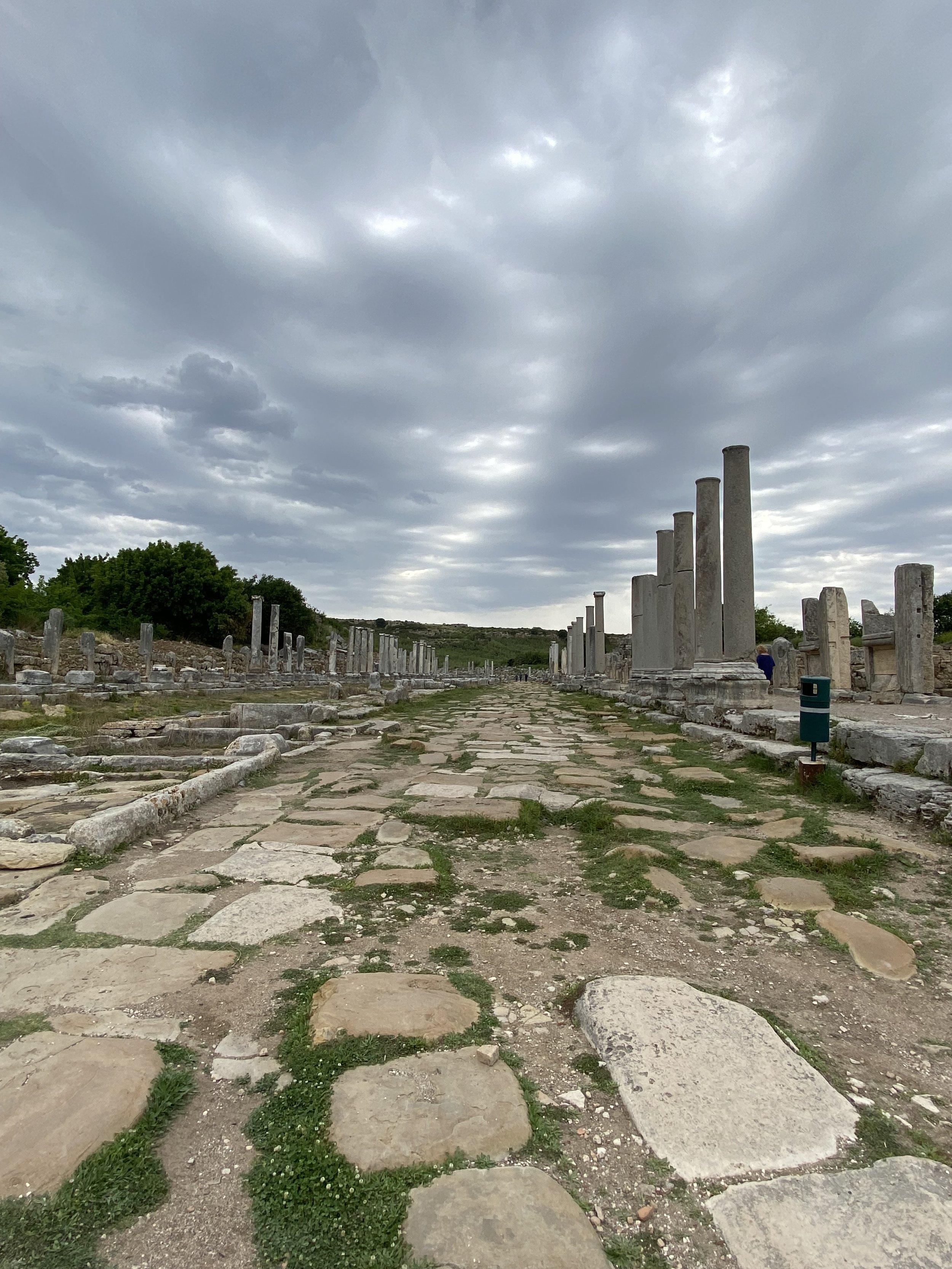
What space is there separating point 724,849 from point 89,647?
24.9 m

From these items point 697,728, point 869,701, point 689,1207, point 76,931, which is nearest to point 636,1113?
point 689,1207

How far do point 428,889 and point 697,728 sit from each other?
7.43 metres

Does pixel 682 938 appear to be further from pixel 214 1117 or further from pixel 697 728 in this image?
pixel 697 728

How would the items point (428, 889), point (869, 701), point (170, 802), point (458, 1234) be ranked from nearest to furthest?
point (458, 1234), point (428, 889), point (170, 802), point (869, 701)

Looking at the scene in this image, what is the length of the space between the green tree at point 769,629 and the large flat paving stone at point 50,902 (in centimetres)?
4086

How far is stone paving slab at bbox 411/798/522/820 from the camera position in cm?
471

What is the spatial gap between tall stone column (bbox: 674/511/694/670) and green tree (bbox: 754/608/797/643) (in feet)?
84.8

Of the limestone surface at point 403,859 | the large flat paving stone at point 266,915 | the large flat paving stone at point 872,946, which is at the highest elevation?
the large flat paving stone at point 872,946

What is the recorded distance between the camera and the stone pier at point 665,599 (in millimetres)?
17516

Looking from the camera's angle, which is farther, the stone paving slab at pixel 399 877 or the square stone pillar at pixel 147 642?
the square stone pillar at pixel 147 642

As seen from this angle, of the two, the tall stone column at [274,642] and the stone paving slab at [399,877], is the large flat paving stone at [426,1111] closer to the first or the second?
the stone paving slab at [399,877]

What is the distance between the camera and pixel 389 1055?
5.99 ft

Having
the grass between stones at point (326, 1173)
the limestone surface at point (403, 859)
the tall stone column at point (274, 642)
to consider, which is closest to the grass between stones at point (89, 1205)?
the grass between stones at point (326, 1173)

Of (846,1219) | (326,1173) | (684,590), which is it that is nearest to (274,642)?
(684,590)
